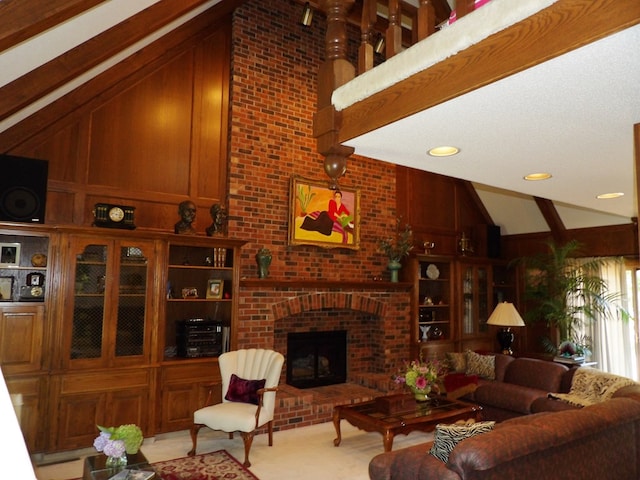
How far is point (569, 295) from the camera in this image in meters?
7.09

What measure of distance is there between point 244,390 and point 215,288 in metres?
1.18

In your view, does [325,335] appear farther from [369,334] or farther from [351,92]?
[351,92]

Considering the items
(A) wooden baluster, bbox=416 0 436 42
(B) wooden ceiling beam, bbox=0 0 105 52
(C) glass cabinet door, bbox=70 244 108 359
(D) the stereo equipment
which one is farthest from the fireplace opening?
(A) wooden baluster, bbox=416 0 436 42

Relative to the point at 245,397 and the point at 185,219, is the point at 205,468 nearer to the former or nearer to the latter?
the point at 245,397

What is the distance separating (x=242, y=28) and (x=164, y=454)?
4.75 meters

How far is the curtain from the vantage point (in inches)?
258

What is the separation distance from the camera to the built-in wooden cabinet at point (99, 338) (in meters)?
3.95

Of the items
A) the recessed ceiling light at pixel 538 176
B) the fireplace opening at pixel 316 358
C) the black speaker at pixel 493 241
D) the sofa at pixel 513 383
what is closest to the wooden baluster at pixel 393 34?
the recessed ceiling light at pixel 538 176

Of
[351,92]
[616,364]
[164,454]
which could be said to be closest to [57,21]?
[351,92]

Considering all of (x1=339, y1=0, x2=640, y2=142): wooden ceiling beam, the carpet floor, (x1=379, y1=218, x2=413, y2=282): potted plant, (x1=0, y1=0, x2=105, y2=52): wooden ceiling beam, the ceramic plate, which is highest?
(x1=0, y1=0, x2=105, y2=52): wooden ceiling beam

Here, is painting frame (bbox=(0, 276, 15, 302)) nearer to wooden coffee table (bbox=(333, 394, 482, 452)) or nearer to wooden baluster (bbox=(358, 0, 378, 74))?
wooden coffee table (bbox=(333, 394, 482, 452))

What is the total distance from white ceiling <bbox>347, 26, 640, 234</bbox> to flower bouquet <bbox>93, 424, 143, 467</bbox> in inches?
89.9

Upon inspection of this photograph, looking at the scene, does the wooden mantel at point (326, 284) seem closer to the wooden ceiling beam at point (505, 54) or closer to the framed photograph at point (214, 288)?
the framed photograph at point (214, 288)

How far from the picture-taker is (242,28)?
5.53 metres
